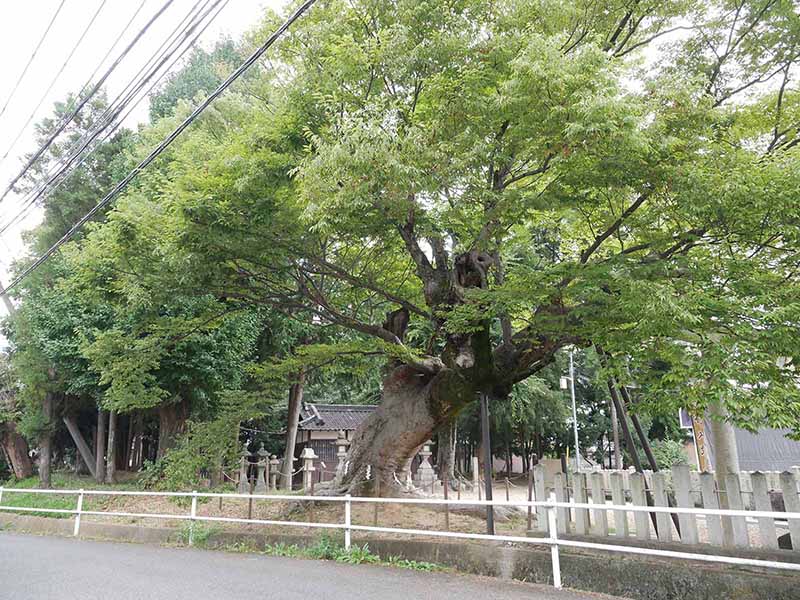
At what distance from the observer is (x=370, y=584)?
21.5 ft

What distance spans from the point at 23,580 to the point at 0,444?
2365 cm

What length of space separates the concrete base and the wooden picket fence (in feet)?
0.81

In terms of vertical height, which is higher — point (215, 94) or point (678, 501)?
point (215, 94)

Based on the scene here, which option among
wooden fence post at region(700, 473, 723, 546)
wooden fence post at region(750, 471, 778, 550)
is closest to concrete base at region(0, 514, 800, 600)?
wooden fence post at region(750, 471, 778, 550)

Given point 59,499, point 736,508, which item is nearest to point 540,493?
point 736,508

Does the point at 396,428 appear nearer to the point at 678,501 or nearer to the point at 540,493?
the point at 540,493

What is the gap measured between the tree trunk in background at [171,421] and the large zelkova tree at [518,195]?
998 cm

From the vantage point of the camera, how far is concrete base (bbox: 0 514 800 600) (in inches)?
213

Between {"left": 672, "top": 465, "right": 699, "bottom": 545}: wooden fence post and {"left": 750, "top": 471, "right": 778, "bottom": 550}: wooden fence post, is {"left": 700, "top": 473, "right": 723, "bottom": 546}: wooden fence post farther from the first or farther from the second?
{"left": 750, "top": 471, "right": 778, "bottom": 550}: wooden fence post

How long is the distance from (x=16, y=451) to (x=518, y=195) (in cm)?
2727

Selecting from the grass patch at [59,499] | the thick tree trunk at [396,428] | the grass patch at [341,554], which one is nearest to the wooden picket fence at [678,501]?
the grass patch at [341,554]

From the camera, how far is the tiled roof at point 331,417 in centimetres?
2761

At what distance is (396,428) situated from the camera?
12.0 metres

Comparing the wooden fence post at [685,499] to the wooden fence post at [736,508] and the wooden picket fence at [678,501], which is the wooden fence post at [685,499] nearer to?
the wooden picket fence at [678,501]
